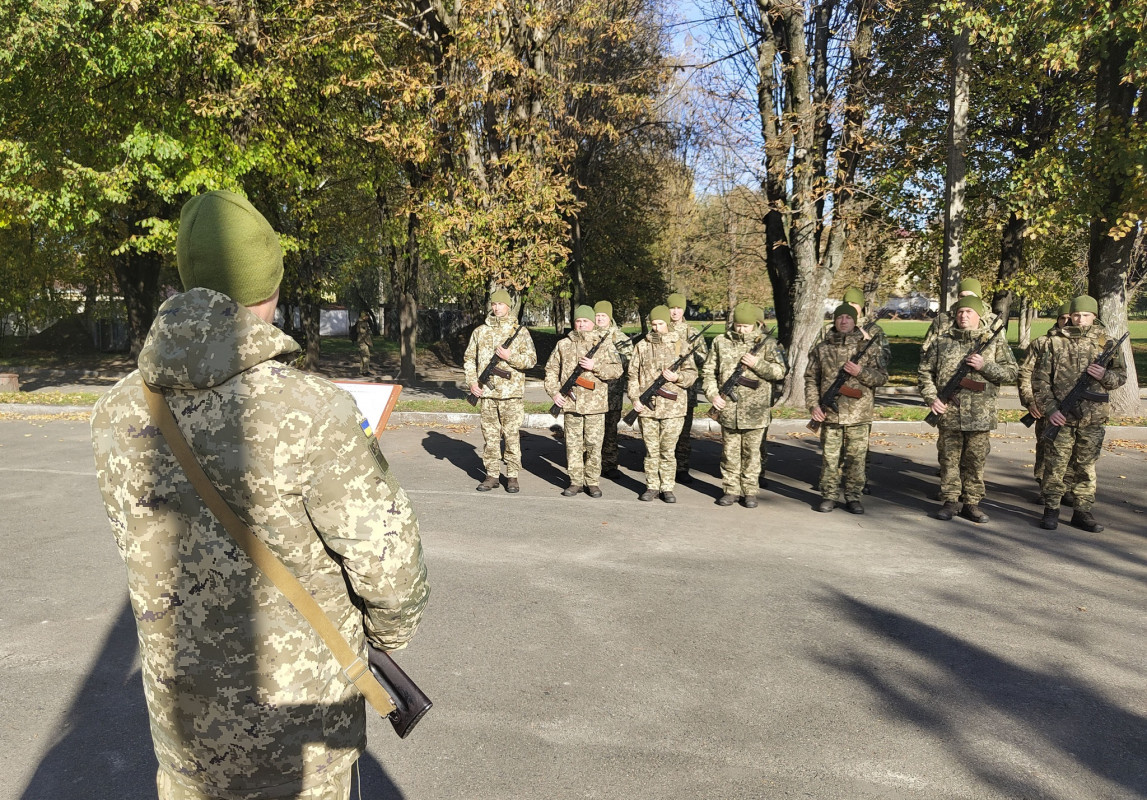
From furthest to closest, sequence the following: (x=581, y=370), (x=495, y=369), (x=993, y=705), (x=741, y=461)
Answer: (x=581, y=370) → (x=495, y=369) → (x=741, y=461) → (x=993, y=705)

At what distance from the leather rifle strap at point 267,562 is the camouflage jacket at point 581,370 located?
6887 mm

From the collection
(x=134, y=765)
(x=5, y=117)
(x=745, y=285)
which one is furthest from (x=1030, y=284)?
(x=745, y=285)

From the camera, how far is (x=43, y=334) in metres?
29.7

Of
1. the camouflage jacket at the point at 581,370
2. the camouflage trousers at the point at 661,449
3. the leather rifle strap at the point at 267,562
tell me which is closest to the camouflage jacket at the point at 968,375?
the camouflage trousers at the point at 661,449

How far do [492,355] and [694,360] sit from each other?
2234mm

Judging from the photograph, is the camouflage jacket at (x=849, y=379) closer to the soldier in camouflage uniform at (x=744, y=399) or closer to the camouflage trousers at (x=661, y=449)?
the soldier in camouflage uniform at (x=744, y=399)

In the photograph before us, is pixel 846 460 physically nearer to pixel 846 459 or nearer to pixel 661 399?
pixel 846 459

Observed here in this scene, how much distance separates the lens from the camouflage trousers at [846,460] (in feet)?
26.9

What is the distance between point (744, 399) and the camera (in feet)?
27.9

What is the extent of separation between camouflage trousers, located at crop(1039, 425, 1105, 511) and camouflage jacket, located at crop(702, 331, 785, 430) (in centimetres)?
260

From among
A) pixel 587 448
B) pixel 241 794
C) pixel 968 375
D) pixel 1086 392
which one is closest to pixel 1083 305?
pixel 1086 392

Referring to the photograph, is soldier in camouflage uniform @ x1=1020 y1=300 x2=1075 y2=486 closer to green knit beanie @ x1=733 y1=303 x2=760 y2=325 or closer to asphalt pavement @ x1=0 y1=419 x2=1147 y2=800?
asphalt pavement @ x1=0 y1=419 x2=1147 y2=800

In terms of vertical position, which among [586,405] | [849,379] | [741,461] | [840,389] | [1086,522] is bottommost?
[1086,522]

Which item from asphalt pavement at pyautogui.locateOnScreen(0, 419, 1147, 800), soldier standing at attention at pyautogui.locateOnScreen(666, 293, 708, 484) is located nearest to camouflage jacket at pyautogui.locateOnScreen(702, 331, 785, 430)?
soldier standing at attention at pyautogui.locateOnScreen(666, 293, 708, 484)
